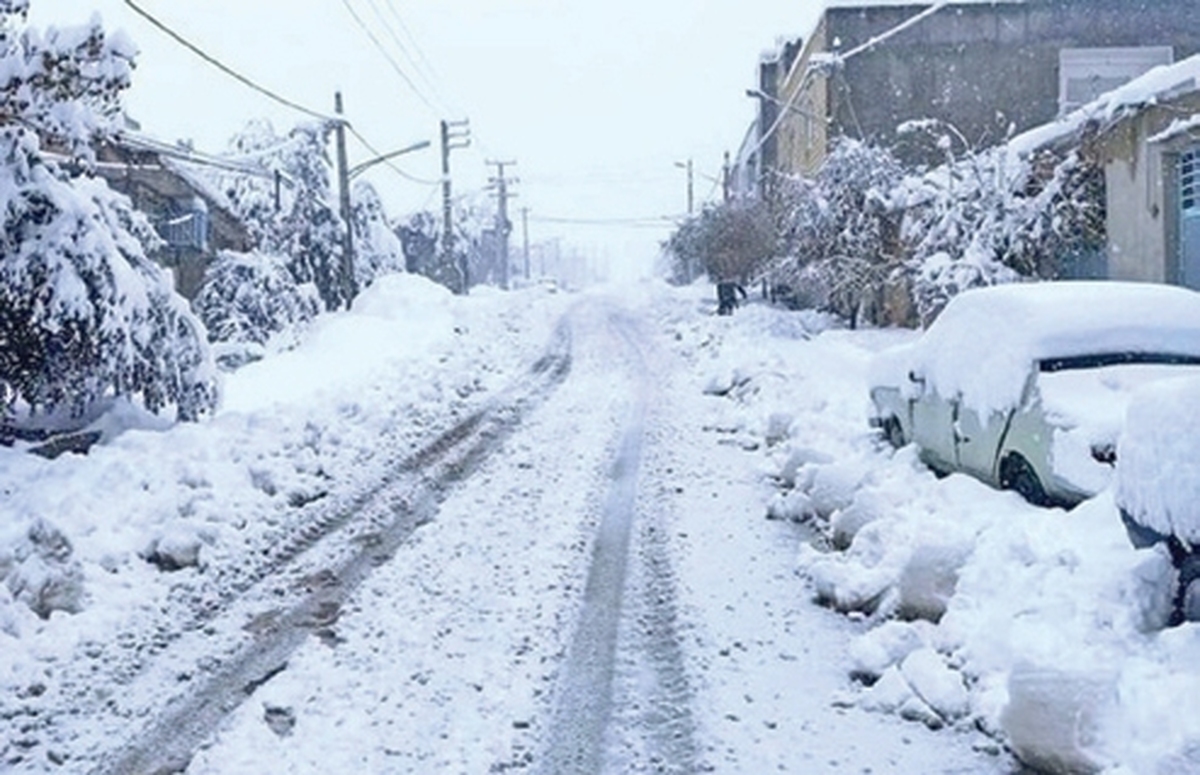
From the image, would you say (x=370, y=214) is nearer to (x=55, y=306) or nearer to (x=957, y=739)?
(x=55, y=306)

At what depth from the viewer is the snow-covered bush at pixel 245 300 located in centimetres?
2747

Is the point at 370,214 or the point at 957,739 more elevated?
the point at 370,214

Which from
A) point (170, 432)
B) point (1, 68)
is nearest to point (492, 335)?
point (170, 432)

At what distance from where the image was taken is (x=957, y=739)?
15.5ft

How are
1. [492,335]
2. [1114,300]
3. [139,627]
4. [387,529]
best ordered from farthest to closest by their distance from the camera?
[492,335] → [387,529] → [1114,300] → [139,627]

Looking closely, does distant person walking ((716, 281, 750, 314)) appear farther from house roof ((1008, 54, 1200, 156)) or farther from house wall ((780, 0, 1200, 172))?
house roof ((1008, 54, 1200, 156))

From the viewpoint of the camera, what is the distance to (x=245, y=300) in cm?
2781

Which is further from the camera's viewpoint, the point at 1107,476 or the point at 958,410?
the point at 958,410

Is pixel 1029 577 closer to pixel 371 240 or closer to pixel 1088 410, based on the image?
pixel 1088 410

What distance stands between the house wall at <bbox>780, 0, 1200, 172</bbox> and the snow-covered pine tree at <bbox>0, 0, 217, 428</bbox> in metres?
23.2

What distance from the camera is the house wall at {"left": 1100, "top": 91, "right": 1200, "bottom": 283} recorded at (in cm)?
1444

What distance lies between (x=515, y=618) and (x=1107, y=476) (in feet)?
10.9

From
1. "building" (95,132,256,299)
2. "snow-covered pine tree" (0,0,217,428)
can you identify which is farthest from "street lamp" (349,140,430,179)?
"snow-covered pine tree" (0,0,217,428)

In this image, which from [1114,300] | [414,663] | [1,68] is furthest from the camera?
[1,68]
